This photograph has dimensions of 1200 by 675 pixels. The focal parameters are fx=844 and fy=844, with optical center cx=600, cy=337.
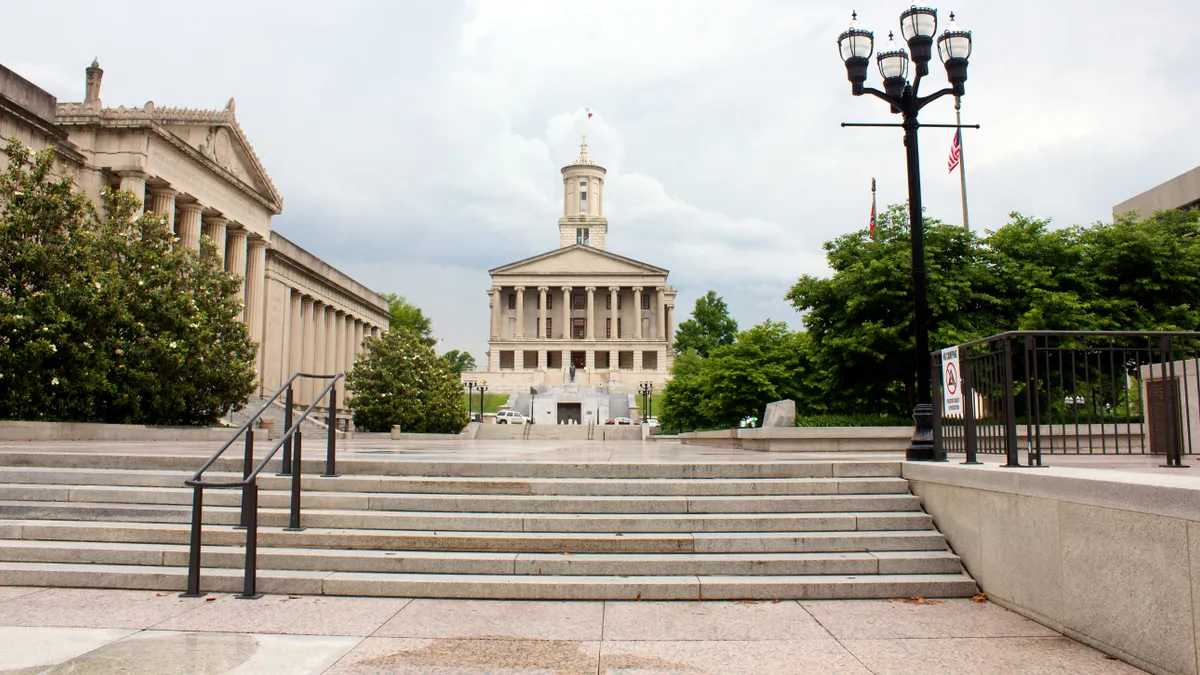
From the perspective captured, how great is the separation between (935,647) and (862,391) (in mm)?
22131

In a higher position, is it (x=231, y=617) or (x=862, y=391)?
(x=862, y=391)

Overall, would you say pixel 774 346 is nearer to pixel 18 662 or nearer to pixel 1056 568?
pixel 1056 568

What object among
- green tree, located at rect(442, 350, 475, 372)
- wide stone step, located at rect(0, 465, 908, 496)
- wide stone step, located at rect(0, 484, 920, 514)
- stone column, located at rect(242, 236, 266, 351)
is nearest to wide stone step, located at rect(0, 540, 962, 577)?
wide stone step, located at rect(0, 484, 920, 514)

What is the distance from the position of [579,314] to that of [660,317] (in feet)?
38.7

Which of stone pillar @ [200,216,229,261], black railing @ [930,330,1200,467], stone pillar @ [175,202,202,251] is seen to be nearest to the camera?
black railing @ [930,330,1200,467]

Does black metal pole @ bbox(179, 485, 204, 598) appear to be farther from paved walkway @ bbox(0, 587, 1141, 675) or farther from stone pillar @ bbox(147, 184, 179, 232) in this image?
stone pillar @ bbox(147, 184, 179, 232)

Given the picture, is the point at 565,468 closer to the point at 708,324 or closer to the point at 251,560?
the point at 251,560

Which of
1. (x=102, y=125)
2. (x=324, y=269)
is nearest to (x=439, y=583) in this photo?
(x=102, y=125)

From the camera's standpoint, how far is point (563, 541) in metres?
8.20

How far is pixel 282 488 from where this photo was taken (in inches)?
375

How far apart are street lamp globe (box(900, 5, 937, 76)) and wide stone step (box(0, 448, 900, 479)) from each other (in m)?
5.31

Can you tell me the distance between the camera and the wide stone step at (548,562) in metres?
7.81

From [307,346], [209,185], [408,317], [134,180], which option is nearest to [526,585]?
[134,180]

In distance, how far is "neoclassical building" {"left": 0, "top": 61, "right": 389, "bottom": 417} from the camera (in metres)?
32.9
